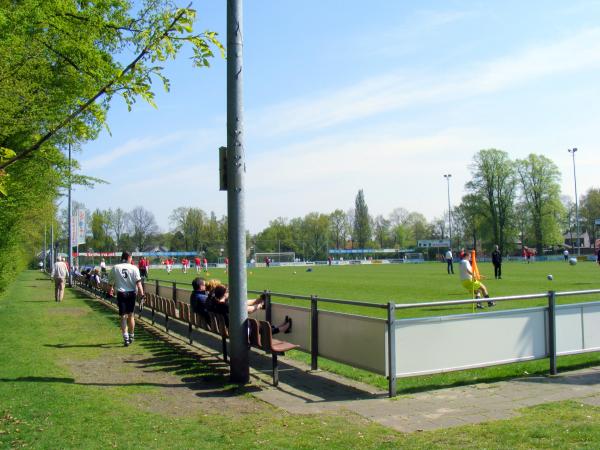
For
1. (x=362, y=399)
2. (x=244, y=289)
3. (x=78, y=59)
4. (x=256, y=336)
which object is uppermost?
(x=78, y=59)

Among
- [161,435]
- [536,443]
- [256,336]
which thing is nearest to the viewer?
[536,443]

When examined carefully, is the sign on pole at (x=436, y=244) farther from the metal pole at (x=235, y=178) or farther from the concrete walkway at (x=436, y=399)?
the metal pole at (x=235, y=178)

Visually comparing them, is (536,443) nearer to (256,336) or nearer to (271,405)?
(271,405)

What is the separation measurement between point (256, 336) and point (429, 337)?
2.35 meters

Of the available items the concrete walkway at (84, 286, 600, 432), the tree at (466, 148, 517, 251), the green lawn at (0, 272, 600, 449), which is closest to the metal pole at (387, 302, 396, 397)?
the concrete walkway at (84, 286, 600, 432)

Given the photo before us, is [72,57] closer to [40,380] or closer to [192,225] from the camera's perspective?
[40,380]

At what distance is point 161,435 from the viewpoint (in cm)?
539

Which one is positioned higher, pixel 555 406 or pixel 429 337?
pixel 429 337

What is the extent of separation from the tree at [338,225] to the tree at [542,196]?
5011 centimetres

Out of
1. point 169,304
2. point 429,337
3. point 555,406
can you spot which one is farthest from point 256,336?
point 169,304

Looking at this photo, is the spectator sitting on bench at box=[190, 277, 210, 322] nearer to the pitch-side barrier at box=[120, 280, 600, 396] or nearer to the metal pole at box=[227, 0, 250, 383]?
the pitch-side barrier at box=[120, 280, 600, 396]

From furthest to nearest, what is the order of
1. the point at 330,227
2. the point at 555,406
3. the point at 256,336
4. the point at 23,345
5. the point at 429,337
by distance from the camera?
the point at 330,227 → the point at 23,345 → the point at 256,336 → the point at 429,337 → the point at 555,406

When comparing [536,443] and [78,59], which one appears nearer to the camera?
[536,443]

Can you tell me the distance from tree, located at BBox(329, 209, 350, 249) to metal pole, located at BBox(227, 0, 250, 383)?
12071cm
